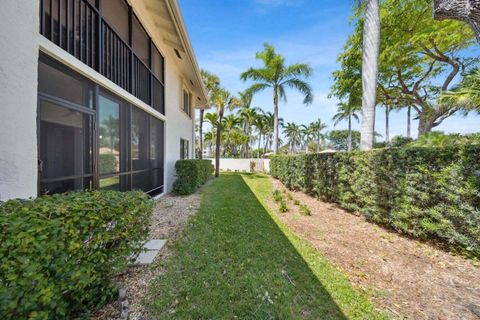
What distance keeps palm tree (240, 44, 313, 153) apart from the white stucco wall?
15.2 meters

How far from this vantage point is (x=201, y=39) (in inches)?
402

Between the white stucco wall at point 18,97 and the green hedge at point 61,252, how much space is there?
864 mm

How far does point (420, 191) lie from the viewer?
4.16 m

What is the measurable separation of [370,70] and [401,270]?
227 inches

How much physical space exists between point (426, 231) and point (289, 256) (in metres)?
2.88

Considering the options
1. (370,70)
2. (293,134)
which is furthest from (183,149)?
(293,134)

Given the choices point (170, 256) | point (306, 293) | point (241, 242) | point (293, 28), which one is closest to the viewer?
point (306, 293)

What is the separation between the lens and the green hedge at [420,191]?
11.5ft

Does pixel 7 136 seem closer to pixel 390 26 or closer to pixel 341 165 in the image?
pixel 341 165

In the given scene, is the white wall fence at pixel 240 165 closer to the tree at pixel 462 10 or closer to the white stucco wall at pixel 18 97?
the tree at pixel 462 10

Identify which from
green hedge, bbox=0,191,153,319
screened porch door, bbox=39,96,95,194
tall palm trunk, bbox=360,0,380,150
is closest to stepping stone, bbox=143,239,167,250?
green hedge, bbox=0,191,153,319

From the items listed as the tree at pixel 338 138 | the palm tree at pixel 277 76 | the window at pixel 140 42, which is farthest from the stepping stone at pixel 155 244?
the tree at pixel 338 138

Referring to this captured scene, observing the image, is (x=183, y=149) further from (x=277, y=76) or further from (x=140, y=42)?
(x=277, y=76)

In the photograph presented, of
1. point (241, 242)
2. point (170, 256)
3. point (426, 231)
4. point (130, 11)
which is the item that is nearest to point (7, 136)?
point (170, 256)
